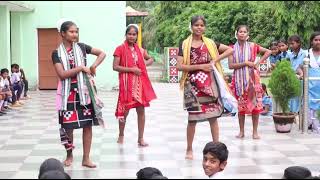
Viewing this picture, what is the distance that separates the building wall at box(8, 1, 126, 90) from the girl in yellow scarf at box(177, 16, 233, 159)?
9.14 metres

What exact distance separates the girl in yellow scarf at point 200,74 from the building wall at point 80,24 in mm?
9145

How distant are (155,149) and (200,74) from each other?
1.24 meters

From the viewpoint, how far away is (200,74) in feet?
17.9

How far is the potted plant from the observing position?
716 centimetres

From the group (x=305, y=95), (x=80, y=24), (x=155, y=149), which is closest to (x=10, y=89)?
(x=80, y=24)

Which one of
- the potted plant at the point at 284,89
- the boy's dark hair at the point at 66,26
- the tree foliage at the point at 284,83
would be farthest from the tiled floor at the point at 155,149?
the boy's dark hair at the point at 66,26

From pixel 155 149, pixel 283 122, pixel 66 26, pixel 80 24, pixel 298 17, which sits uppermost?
→ pixel 298 17

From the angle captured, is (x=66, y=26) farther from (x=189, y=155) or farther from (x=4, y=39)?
(x=4, y=39)

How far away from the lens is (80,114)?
16.5 feet

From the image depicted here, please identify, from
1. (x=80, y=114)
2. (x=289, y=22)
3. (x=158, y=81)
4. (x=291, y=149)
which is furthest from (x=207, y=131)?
(x=158, y=81)

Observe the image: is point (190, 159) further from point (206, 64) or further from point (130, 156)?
point (206, 64)

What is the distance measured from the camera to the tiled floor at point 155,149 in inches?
200

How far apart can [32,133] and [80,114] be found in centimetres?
270

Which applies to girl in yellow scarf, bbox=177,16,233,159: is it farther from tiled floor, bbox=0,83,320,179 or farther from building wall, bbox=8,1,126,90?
building wall, bbox=8,1,126,90
